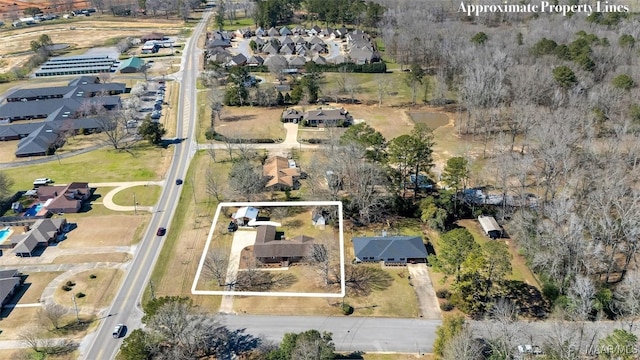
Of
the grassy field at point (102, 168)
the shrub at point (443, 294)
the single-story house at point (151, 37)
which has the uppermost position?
the single-story house at point (151, 37)

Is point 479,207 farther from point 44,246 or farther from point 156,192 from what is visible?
point 44,246

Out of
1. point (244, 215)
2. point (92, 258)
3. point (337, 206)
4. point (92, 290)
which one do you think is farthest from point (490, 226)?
point (92, 258)

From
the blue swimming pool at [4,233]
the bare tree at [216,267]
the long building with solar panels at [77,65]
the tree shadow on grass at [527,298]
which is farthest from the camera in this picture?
the long building with solar panels at [77,65]

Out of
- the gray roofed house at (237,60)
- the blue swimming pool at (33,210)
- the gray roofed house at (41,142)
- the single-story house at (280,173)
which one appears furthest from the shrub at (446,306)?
the gray roofed house at (237,60)

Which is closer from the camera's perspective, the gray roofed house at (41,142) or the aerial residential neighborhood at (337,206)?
the aerial residential neighborhood at (337,206)

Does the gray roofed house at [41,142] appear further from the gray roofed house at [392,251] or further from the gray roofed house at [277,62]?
the gray roofed house at [392,251]

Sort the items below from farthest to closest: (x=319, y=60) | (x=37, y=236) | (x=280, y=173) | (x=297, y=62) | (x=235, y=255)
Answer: (x=319, y=60) < (x=297, y=62) < (x=280, y=173) < (x=37, y=236) < (x=235, y=255)

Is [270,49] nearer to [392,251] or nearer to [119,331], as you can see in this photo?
[392,251]

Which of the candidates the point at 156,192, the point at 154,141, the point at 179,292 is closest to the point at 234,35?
the point at 154,141
